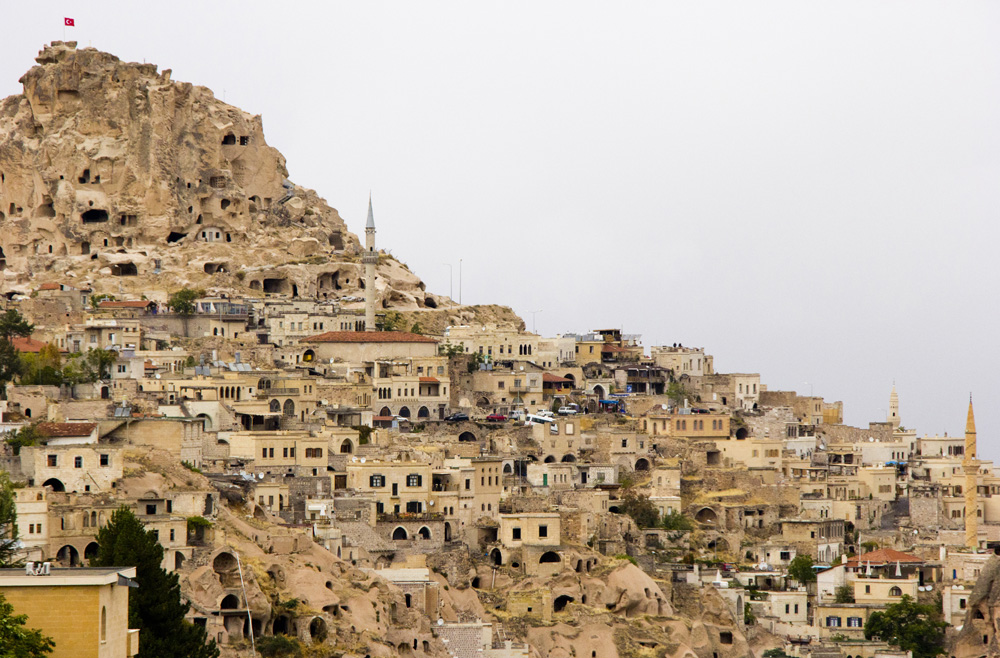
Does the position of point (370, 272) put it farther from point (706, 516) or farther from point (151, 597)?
point (151, 597)

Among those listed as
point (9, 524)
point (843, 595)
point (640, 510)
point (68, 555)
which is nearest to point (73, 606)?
point (9, 524)

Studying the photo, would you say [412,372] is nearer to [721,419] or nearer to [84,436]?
[721,419]

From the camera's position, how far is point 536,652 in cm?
7750

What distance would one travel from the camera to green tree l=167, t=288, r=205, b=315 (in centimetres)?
11738

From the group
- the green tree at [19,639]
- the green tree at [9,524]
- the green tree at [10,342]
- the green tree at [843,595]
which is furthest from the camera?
the green tree at [843,595]

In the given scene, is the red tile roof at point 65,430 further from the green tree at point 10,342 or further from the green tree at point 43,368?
the green tree at point 43,368

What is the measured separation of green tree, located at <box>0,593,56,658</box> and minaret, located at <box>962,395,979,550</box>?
7105 centimetres

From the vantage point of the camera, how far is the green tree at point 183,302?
117375 millimetres

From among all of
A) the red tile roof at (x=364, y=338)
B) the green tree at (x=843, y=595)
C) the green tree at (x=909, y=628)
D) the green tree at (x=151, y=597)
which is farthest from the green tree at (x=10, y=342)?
the green tree at (x=909, y=628)

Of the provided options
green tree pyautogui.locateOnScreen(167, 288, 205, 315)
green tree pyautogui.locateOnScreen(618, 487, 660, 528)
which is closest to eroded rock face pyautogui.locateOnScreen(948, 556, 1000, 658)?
green tree pyautogui.locateOnScreen(618, 487, 660, 528)

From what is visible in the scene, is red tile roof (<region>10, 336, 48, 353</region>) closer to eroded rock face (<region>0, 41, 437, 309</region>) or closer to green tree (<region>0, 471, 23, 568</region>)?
eroded rock face (<region>0, 41, 437, 309</region>)

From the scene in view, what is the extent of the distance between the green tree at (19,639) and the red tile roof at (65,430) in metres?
42.7

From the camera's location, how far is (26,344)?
10188cm

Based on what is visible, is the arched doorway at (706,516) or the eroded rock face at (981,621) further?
the arched doorway at (706,516)
